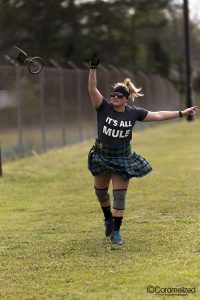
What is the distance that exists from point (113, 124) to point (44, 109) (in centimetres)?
1251

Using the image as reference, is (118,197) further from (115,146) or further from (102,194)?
(115,146)

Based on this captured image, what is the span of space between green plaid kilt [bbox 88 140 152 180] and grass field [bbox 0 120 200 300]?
0.73m

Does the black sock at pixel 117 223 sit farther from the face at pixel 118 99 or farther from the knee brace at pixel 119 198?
the face at pixel 118 99

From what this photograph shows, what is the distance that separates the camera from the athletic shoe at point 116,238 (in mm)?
7461

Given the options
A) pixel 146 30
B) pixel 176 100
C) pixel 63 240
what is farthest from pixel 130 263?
pixel 146 30

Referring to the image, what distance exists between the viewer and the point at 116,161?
759 centimetres

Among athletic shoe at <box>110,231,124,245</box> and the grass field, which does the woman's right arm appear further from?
the grass field

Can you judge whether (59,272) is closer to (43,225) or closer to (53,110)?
(43,225)

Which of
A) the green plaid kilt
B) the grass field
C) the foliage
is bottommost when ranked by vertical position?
the grass field

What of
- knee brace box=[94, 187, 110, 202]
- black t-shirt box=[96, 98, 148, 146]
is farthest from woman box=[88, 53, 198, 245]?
knee brace box=[94, 187, 110, 202]

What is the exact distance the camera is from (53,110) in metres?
20.9

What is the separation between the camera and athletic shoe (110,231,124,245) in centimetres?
746

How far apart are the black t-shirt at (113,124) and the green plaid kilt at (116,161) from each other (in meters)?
0.08

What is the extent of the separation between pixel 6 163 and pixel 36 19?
21.5 m
